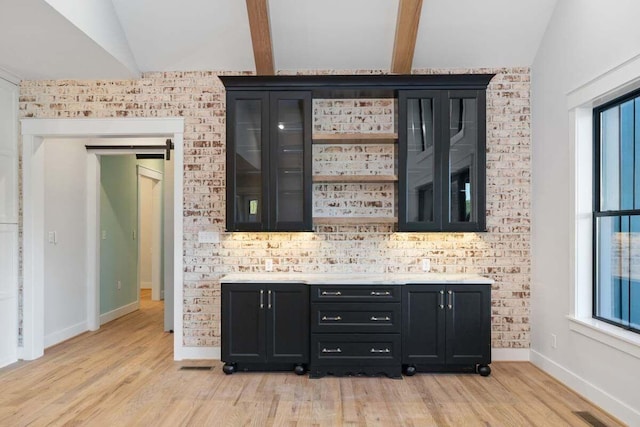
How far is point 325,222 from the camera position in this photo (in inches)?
152

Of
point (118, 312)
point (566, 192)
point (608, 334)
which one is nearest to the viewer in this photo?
point (608, 334)

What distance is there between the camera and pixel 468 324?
3.59 metres

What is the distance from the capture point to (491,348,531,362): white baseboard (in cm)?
399

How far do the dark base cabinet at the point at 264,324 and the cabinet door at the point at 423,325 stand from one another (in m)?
0.87

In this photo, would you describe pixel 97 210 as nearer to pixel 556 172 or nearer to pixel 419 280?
pixel 419 280

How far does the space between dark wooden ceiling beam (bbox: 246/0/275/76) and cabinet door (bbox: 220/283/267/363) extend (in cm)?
204

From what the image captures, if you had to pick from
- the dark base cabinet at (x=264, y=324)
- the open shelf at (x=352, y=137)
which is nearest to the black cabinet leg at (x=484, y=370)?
the dark base cabinet at (x=264, y=324)

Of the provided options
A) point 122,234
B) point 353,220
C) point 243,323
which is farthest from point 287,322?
point 122,234

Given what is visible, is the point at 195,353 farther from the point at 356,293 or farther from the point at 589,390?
the point at 589,390

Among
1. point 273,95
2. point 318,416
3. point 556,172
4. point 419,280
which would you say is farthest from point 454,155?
point 318,416

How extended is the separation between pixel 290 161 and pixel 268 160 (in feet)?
0.66

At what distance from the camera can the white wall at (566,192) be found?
9.06 feet

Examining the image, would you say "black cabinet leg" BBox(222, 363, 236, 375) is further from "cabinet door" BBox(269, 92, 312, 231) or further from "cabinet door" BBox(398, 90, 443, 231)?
"cabinet door" BBox(398, 90, 443, 231)

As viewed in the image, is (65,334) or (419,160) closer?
(419,160)
